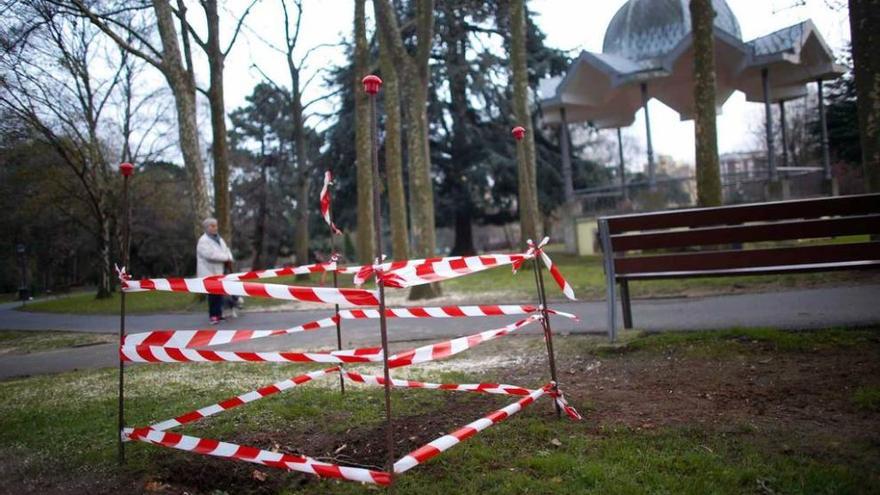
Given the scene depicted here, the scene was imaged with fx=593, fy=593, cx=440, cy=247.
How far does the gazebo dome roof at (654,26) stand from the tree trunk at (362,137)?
12692 mm

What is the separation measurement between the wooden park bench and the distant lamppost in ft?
29.6

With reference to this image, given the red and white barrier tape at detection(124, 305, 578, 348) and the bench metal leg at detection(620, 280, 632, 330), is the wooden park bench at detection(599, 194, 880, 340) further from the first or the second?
the red and white barrier tape at detection(124, 305, 578, 348)

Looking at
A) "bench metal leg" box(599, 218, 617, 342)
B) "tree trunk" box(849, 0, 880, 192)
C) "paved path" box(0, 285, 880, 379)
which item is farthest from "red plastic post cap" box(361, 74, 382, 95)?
"tree trunk" box(849, 0, 880, 192)

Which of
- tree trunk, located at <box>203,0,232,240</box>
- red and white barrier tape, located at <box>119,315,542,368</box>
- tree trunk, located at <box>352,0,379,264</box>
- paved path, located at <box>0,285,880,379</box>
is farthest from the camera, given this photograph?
tree trunk, located at <box>352,0,379,264</box>

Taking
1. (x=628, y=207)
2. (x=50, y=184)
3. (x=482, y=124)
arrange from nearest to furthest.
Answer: (x=50, y=184)
(x=628, y=207)
(x=482, y=124)

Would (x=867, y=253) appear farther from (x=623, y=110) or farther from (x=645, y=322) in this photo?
(x=623, y=110)

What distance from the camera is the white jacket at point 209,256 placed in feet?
36.6

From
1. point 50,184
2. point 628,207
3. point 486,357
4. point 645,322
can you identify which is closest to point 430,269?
point 486,357

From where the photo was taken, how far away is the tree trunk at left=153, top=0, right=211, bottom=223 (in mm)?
15578

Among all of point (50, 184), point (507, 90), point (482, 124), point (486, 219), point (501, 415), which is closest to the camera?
point (501, 415)

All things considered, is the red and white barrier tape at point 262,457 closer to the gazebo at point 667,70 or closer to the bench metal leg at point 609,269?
the bench metal leg at point 609,269

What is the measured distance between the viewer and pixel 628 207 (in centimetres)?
2319

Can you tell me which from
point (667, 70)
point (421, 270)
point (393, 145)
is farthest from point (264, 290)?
point (667, 70)

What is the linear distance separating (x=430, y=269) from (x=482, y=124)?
2735cm
